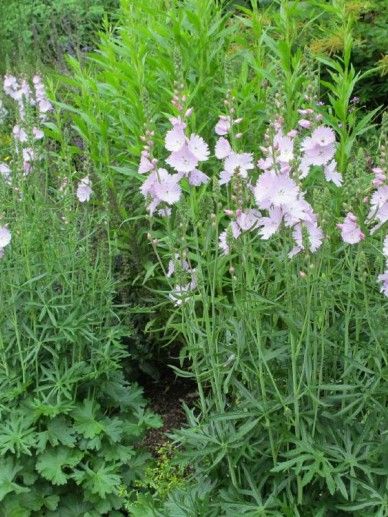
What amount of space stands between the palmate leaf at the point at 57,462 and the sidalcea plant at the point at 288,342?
2.40ft

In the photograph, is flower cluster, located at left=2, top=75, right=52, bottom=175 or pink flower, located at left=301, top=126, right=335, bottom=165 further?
flower cluster, located at left=2, top=75, right=52, bottom=175

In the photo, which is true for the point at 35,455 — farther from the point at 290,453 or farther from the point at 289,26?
the point at 289,26

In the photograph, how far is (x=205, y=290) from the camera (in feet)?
12.0

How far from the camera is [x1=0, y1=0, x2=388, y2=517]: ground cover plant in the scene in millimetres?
2838

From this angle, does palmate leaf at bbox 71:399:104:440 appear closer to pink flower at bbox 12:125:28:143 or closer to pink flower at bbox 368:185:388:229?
pink flower at bbox 12:125:28:143

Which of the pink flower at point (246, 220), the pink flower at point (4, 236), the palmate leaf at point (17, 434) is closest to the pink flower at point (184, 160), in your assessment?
the pink flower at point (246, 220)

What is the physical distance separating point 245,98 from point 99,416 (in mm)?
1612

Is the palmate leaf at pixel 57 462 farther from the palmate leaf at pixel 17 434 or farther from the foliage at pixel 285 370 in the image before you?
the foliage at pixel 285 370

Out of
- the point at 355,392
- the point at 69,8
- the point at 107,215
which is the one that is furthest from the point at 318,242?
the point at 69,8

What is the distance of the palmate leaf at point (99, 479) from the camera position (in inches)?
147

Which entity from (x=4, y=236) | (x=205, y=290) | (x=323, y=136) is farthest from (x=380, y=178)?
(x=4, y=236)

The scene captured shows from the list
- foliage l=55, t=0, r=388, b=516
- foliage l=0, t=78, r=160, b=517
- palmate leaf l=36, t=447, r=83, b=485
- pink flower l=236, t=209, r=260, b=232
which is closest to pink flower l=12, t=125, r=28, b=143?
foliage l=0, t=78, r=160, b=517

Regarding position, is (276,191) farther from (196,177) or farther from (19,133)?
(19,133)

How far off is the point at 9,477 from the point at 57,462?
200 mm
